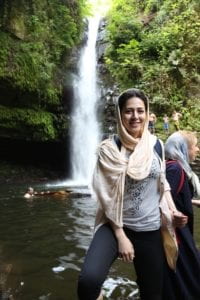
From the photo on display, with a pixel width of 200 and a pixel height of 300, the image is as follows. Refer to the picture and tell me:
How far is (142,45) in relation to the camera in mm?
17062

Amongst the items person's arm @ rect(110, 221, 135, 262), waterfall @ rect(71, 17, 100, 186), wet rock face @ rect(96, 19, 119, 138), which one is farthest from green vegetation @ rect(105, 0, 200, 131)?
person's arm @ rect(110, 221, 135, 262)

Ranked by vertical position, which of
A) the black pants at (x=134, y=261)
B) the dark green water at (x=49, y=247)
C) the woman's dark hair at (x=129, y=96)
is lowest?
the dark green water at (x=49, y=247)

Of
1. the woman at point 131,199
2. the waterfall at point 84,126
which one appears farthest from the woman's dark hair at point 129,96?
the waterfall at point 84,126

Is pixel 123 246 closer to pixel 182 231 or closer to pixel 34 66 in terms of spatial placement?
pixel 182 231

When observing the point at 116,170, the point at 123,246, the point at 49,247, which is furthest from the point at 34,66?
the point at 123,246

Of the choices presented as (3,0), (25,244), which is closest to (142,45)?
(3,0)

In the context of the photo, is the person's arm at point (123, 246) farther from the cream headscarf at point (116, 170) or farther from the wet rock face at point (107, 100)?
the wet rock face at point (107, 100)

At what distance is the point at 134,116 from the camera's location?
9.01ft

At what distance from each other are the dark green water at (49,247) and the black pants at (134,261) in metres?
1.64

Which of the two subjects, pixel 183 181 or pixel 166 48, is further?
pixel 166 48

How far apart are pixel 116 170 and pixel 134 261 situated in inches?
23.6

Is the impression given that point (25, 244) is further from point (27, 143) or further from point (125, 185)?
point (27, 143)

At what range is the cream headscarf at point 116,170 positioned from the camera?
2.57 m

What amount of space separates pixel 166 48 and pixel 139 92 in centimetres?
1418
